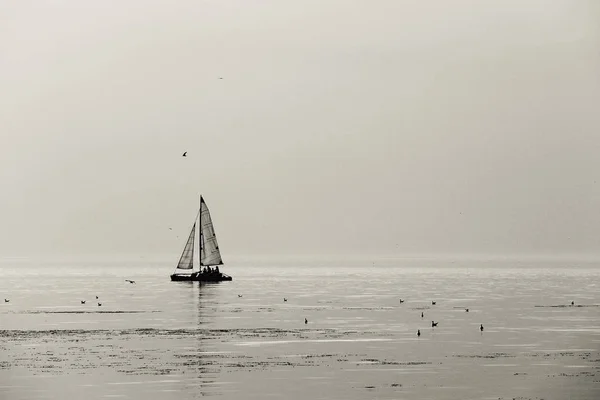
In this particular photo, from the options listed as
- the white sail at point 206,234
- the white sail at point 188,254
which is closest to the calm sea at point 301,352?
the white sail at point 206,234

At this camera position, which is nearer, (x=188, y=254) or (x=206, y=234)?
(x=206, y=234)

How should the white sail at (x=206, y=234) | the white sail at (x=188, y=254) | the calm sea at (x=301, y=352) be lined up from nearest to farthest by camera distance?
the calm sea at (x=301, y=352) < the white sail at (x=206, y=234) < the white sail at (x=188, y=254)

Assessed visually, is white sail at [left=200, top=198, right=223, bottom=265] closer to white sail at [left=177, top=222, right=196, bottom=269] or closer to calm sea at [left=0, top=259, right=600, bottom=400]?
white sail at [left=177, top=222, right=196, bottom=269]

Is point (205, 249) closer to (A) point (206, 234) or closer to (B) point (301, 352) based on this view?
(A) point (206, 234)

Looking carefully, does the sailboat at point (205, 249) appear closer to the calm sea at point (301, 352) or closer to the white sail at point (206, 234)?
the white sail at point (206, 234)

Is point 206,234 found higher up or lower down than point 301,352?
higher up

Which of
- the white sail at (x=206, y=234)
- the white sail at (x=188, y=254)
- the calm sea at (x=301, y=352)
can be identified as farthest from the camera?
the white sail at (x=188, y=254)

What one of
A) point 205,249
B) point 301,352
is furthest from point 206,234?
point 301,352

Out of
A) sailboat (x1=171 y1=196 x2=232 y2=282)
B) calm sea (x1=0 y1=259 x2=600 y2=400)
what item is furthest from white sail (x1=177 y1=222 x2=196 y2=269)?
calm sea (x1=0 y1=259 x2=600 y2=400)

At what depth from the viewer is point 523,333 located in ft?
280

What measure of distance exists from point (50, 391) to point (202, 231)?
12809 cm

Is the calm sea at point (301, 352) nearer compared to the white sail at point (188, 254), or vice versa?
the calm sea at point (301, 352)

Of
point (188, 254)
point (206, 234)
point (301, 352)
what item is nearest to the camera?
point (301, 352)

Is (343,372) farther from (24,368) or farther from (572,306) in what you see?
(572,306)
